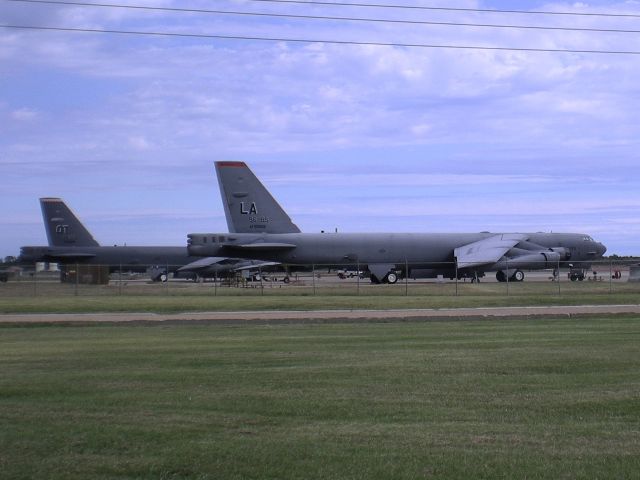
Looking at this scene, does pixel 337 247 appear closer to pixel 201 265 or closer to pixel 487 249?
pixel 487 249

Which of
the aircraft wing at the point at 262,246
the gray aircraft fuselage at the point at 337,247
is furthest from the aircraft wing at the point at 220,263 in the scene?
the aircraft wing at the point at 262,246

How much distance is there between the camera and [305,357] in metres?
14.1

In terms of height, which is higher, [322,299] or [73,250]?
[73,250]

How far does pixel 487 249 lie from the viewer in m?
54.6

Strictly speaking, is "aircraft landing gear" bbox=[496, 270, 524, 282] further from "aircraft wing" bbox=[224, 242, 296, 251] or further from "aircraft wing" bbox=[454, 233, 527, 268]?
"aircraft wing" bbox=[224, 242, 296, 251]

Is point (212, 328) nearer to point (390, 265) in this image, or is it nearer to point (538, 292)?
point (538, 292)

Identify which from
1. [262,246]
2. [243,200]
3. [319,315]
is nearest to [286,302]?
[319,315]

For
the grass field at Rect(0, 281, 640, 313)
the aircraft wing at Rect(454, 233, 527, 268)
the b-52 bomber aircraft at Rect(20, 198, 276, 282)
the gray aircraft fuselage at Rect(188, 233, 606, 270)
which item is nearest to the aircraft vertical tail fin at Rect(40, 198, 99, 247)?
the b-52 bomber aircraft at Rect(20, 198, 276, 282)

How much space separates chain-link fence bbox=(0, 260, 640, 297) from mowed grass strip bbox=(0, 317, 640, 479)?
23.1 metres

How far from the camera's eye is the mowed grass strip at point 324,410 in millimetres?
7117

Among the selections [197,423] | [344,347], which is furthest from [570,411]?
[344,347]

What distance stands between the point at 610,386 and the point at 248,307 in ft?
68.1

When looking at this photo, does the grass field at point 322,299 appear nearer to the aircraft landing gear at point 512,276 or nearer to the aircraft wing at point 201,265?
the aircraft landing gear at point 512,276

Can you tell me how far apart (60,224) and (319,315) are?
161 feet
